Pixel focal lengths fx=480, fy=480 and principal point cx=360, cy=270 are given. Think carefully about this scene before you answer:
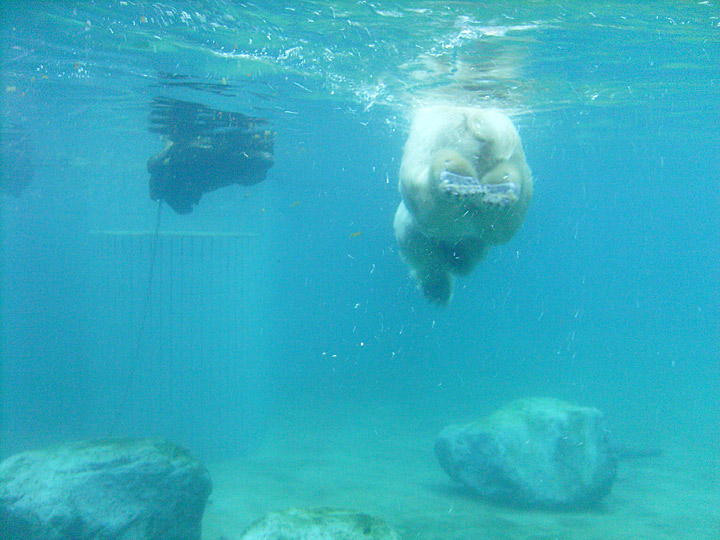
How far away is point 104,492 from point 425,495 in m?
6.96

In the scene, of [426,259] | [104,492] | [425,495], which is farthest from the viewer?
[425,495]

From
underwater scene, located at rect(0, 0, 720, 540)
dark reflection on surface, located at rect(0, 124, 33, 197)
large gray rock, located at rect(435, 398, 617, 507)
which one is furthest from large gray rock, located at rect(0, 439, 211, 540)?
dark reflection on surface, located at rect(0, 124, 33, 197)

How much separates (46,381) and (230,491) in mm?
13488

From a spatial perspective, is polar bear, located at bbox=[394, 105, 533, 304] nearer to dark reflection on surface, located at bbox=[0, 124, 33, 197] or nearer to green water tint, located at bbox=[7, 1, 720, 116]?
green water tint, located at bbox=[7, 1, 720, 116]

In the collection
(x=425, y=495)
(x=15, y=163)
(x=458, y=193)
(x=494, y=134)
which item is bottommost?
(x=425, y=495)

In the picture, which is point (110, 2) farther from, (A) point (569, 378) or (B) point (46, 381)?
(A) point (569, 378)

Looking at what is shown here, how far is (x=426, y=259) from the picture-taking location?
16.0 ft

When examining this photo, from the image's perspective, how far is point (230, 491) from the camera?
12195mm

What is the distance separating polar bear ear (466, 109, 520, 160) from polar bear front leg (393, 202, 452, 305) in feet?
3.46

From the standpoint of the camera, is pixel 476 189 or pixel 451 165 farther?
pixel 451 165

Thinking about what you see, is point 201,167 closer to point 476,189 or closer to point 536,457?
point 476,189

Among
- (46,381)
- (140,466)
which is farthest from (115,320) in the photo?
(140,466)

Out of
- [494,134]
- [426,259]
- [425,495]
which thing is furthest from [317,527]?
[425,495]

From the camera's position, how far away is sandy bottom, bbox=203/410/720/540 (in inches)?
358
